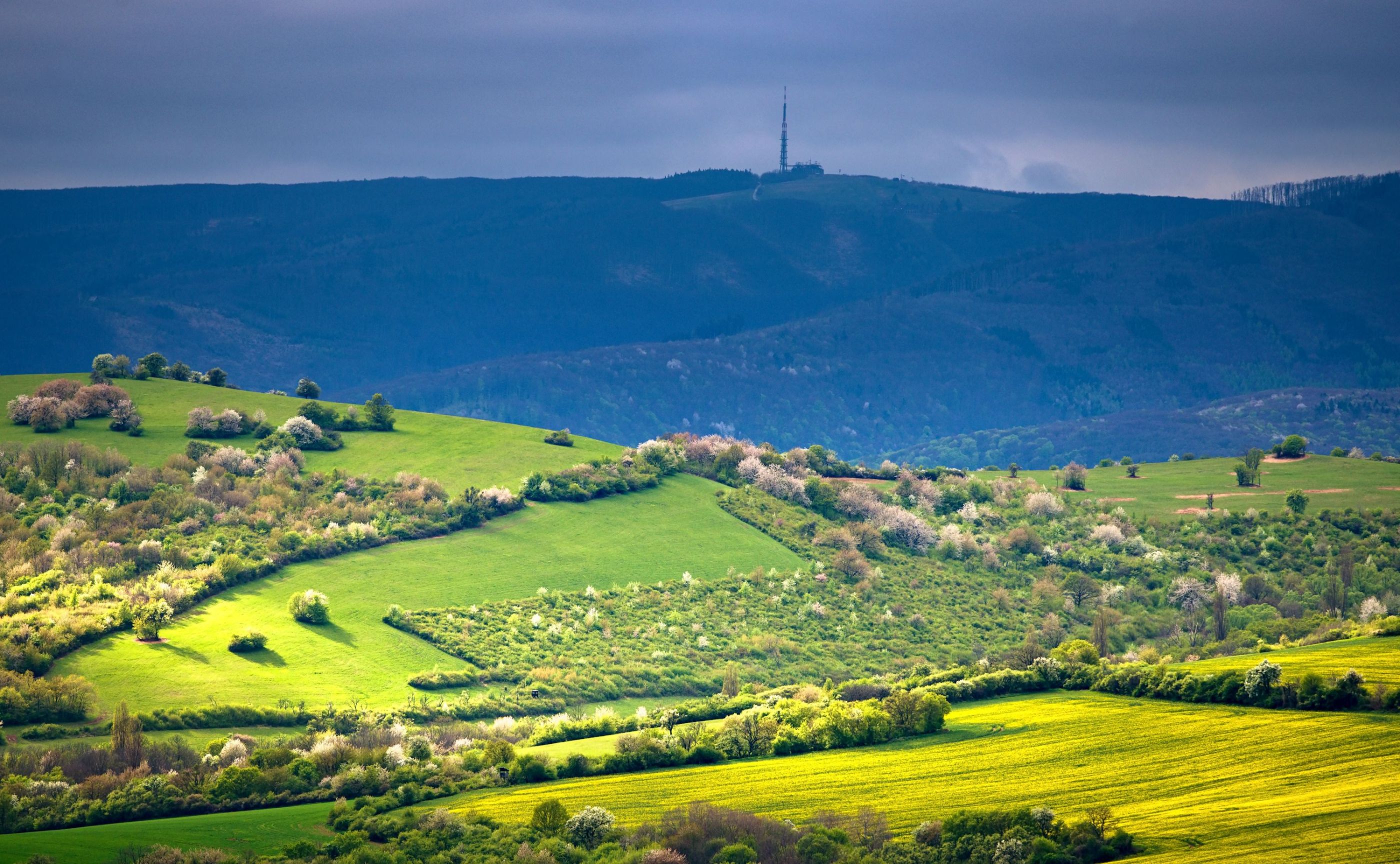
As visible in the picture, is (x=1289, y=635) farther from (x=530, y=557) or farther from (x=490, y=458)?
(x=490, y=458)

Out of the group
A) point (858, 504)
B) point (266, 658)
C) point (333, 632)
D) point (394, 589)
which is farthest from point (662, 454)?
point (266, 658)

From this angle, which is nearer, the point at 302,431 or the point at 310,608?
the point at 310,608

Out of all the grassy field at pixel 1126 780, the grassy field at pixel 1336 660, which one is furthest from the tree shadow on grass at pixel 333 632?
the grassy field at pixel 1336 660

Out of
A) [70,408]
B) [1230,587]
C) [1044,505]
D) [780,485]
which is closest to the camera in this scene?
[1230,587]

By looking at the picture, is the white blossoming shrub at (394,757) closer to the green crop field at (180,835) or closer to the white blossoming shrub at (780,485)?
the green crop field at (180,835)

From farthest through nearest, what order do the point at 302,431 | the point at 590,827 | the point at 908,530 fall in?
1. the point at 908,530
2. the point at 302,431
3. the point at 590,827

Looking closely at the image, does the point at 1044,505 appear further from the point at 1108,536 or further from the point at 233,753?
the point at 233,753

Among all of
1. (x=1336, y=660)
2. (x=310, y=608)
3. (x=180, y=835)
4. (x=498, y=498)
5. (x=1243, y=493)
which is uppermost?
(x=1243, y=493)
